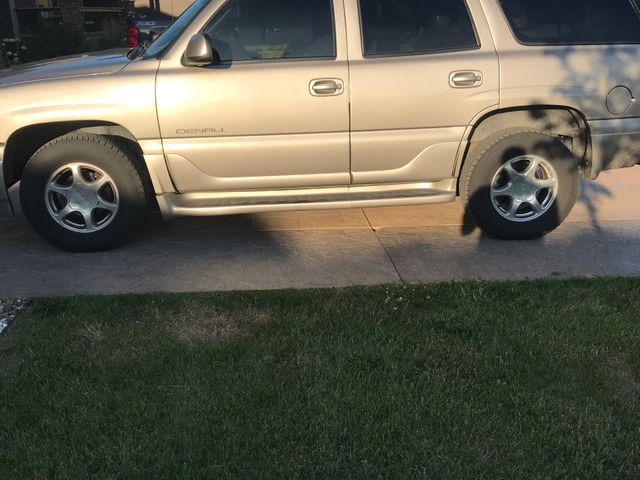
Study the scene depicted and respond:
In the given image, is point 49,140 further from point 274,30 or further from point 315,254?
point 315,254

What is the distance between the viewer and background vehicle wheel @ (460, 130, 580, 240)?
183 inches

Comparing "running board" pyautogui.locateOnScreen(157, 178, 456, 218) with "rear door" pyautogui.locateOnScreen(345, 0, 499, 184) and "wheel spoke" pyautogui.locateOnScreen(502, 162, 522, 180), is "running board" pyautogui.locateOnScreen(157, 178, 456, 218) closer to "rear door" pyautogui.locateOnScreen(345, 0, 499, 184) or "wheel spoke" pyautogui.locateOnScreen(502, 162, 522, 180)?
"rear door" pyautogui.locateOnScreen(345, 0, 499, 184)

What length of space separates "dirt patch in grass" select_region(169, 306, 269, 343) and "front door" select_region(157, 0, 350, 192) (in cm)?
116

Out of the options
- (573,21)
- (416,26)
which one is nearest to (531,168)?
(573,21)

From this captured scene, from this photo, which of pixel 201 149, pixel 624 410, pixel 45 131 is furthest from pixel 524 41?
pixel 45 131

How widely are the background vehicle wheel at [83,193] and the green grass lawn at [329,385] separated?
2.86 feet

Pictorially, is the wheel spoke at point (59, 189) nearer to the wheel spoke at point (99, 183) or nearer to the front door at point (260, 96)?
the wheel spoke at point (99, 183)

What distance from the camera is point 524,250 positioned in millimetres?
4766

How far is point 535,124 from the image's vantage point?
15.4 feet

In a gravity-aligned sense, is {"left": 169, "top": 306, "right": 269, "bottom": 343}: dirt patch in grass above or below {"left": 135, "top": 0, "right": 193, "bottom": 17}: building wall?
below

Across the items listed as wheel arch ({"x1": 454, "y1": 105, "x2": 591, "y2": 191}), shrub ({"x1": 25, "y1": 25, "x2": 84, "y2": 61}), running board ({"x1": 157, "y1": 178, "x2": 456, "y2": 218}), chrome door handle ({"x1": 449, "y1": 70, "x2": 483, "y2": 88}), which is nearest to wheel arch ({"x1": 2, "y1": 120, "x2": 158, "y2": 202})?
running board ({"x1": 157, "y1": 178, "x2": 456, "y2": 218})

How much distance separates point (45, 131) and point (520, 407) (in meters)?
3.75

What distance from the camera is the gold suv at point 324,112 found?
4.30 m

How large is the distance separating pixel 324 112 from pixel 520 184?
63.7 inches
